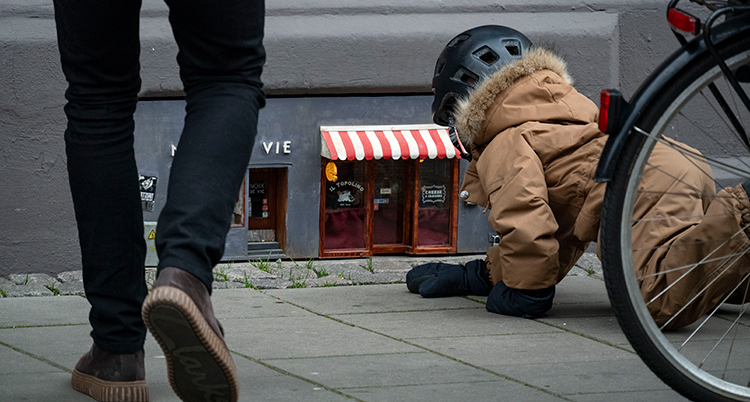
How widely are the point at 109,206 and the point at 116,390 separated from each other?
44 cm

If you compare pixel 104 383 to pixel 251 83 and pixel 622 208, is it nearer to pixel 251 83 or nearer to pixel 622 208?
pixel 251 83

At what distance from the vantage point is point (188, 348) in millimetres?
1862

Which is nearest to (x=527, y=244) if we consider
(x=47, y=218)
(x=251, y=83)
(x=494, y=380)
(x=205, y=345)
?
(x=494, y=380)

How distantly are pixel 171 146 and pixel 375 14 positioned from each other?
1149 mm

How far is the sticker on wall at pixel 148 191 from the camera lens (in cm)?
436

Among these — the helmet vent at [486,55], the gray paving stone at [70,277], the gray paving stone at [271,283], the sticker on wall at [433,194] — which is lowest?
the gray paving stone at [70,277]

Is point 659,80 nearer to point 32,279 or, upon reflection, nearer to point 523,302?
point 523,302

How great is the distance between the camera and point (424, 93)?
471 centimetres

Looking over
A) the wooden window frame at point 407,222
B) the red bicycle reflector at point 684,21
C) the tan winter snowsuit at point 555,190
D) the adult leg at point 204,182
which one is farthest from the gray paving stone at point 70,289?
the red bicycle reflector at point 684,21

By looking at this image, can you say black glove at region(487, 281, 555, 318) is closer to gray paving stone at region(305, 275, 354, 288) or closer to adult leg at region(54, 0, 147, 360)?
gray paving stone at region(305, 275, 354, 288)

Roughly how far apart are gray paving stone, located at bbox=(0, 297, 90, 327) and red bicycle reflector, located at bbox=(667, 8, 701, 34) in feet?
7.21

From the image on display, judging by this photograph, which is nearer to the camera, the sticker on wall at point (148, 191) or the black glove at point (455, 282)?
the black glove at point (455, 282)

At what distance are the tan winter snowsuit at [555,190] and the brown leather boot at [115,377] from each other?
1495 mm

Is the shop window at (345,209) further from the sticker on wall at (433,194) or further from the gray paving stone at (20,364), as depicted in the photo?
the gray paving stone at (20,364)
